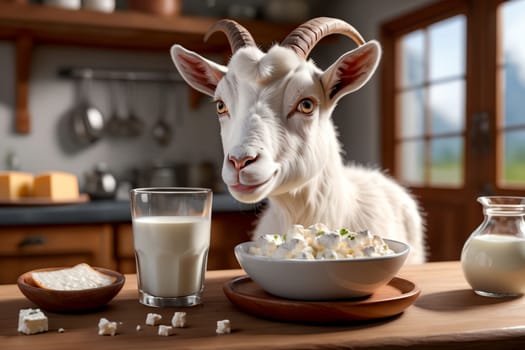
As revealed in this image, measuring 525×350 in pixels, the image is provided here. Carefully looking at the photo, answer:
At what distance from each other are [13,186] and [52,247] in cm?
38

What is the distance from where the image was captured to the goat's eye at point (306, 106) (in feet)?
3.55

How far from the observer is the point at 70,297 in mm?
725

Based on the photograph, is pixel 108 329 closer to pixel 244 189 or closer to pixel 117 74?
pixel 244 189

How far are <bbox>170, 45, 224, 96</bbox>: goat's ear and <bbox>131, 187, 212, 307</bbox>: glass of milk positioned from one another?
0.43 metres

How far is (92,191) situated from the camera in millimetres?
2879

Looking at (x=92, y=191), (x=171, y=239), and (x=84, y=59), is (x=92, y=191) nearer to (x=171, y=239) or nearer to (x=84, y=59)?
(x=84, y=59)

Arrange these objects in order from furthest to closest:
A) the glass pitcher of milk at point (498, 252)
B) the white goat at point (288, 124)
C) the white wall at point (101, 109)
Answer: the white wall at point (101, 109)
the white goat at point (288, 124)
the glass pitcher of milk at point (498, 252)

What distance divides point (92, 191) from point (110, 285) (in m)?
2.23

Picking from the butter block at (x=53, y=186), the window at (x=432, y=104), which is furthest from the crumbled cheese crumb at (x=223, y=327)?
the window at (x=432, y=104)

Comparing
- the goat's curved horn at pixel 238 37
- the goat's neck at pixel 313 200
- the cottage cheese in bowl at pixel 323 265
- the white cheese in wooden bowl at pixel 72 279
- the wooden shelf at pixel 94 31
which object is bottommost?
the white cheese in wooden bowl at pixel 72 279

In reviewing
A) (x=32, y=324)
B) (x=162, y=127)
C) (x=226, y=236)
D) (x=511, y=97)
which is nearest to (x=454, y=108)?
(x=511, y=97)

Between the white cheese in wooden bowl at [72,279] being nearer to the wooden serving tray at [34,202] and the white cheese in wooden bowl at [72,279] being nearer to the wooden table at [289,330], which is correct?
the wooden table at [289,330]

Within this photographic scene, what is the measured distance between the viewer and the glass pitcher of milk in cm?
84

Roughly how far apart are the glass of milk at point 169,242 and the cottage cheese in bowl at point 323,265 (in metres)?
0.09
